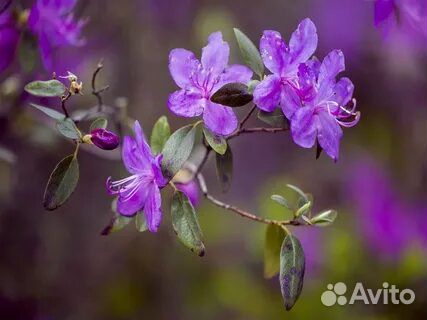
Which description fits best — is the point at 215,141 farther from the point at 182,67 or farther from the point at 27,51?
the point at 27,51

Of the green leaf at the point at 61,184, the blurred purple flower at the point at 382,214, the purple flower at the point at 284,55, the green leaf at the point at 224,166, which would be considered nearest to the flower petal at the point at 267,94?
the purple flower at the point at 284,55

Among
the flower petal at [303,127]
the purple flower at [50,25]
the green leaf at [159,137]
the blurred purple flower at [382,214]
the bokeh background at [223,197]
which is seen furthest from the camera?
the blurred purple flower at [382,214]

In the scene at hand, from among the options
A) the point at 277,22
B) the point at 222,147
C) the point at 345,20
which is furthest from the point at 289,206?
the point at 277,22

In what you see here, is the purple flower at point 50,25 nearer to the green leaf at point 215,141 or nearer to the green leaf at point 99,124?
the green leaf at point 99,124

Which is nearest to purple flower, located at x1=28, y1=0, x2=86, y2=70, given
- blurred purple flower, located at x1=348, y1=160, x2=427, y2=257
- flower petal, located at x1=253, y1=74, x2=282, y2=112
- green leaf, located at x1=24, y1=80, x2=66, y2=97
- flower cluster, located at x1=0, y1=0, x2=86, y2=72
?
flower cluster, located at x1=0, y1=0, x2=86, y2=72

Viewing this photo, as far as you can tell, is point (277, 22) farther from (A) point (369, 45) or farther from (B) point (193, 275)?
(B) point (193, 275)

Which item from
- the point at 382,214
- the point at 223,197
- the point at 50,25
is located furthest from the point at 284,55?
the point at 223,197
